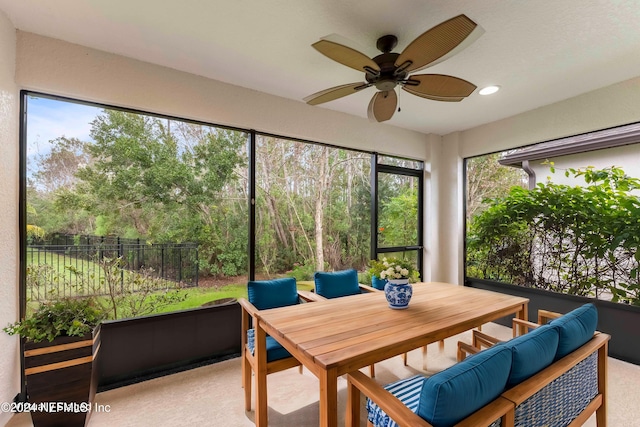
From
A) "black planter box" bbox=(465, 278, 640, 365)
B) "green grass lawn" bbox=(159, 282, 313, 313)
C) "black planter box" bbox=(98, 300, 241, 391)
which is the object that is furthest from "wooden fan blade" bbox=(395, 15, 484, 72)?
"black planter box" bbox=(465, 278, 640, 365)

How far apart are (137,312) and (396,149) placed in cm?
360

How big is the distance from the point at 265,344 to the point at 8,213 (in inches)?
77.9

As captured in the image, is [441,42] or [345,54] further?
[345,54]

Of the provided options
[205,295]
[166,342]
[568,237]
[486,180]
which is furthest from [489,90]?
[166,342]

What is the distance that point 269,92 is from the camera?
117 inches

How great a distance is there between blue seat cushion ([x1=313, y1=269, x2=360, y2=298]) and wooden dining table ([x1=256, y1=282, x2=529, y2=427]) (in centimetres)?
34

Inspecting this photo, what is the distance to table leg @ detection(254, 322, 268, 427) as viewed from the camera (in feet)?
5.55

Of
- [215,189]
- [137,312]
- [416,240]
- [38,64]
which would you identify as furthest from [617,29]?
[137,312]

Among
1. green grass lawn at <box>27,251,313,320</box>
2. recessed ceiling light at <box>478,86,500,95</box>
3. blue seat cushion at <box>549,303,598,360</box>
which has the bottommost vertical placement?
blue seat cushion at <box>549,303,598,360</box>

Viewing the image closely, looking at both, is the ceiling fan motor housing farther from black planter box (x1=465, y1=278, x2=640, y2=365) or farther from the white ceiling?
black planter box (x1=465, y1=278, x2=640, y2=365)

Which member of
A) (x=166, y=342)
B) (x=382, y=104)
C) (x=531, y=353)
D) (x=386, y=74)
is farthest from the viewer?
(x=166, y=342)

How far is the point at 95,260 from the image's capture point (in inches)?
91.7

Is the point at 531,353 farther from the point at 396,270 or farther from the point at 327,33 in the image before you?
the point at 327,33

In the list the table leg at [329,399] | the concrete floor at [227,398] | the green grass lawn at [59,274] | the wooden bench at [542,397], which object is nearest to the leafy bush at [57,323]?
the green grass lawn at [59,274]
